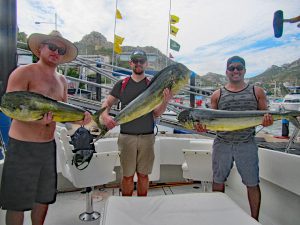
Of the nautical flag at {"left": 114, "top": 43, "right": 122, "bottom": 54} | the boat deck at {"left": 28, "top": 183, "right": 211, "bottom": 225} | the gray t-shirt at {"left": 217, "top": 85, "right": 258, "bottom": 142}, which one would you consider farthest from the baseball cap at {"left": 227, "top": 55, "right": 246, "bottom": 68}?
the nautical flag at {"left": 114, "top": 43, "right": 122, "bottom": 54}

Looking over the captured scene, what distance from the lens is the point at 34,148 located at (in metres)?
2.07

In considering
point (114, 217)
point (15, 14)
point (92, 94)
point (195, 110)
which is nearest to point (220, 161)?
point (195, 110)

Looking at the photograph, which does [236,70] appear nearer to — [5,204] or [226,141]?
[226,141]

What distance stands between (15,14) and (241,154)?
8.84 feet

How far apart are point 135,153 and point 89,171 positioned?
0.56m

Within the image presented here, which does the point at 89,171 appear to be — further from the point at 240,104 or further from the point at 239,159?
→ the point at 240,104

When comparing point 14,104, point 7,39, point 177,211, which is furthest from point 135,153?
point 7,39

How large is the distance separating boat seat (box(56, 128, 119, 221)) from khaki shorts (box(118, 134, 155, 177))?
29 centimetres

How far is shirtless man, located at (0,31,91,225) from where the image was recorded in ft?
6.53

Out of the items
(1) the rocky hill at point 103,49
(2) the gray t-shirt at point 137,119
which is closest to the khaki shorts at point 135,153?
(2) the gray t-shirt at point 137,119

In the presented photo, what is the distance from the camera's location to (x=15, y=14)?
2.83 meters

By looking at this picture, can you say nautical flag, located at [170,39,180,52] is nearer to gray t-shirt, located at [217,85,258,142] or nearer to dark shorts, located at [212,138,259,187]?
gray t-shirt, located at [217,85,258,142]

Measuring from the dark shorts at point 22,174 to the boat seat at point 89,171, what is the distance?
2.46ft

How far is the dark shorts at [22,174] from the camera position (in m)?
1.98
